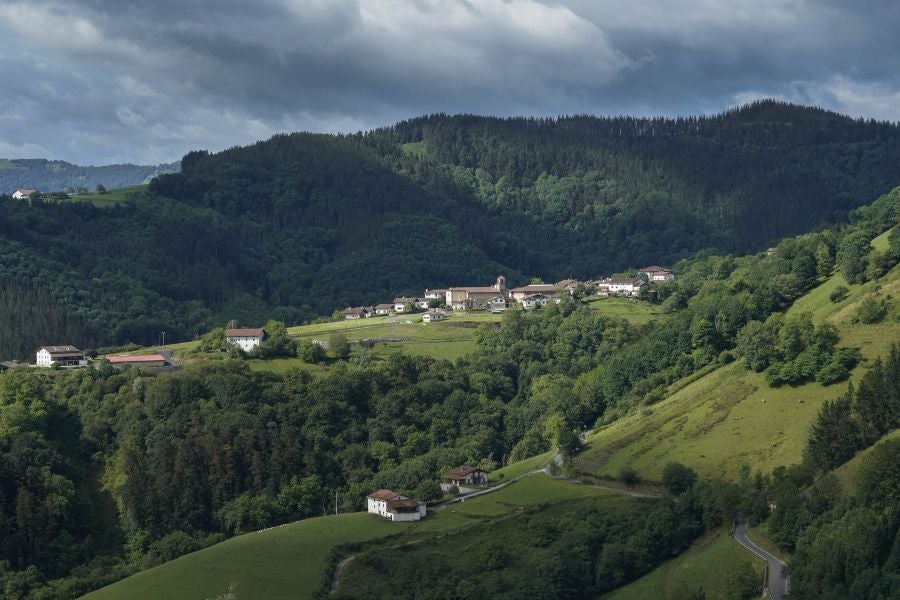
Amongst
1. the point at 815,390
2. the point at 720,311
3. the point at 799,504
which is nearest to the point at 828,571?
the point at 799,504

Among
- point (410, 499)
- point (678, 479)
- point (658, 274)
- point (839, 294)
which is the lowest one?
point (410, 499)

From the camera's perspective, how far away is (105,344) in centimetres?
17125

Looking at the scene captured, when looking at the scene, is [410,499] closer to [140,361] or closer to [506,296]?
[140,361]

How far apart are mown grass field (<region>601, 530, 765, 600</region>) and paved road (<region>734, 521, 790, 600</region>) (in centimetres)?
51

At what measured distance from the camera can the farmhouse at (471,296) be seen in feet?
612

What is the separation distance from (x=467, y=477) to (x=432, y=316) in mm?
73381

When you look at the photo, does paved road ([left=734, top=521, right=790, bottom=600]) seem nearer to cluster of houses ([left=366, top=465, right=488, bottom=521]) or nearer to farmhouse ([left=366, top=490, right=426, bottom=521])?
farmhouse ([left=366, top=490, right=426, bottom=521])

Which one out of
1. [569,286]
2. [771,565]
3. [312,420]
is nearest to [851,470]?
[771,565]

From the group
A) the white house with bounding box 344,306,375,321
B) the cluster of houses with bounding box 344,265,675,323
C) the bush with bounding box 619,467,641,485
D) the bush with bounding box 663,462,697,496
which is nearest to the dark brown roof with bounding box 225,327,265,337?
the cluster of houses with bounding box 344,265,675,323

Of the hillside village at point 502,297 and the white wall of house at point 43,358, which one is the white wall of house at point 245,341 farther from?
the white wall of house at point 43,358

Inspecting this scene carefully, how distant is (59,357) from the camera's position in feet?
464

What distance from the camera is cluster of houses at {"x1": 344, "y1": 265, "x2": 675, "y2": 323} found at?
17725cm

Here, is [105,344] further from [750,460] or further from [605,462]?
[750,460]

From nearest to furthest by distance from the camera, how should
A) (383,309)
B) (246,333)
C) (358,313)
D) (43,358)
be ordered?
(43,358) < (246,333) < (358,313) < (383,309)
